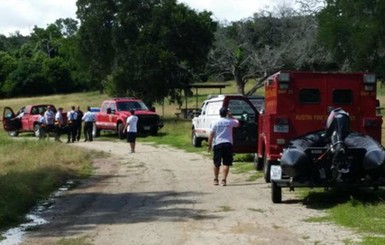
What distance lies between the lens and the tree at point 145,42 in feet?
139

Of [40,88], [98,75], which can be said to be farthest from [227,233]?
[40,88]

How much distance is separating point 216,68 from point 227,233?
144 feet

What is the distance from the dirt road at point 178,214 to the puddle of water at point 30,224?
0.54 feet

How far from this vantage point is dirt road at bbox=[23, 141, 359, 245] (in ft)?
32.8

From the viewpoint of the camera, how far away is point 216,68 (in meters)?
53.9

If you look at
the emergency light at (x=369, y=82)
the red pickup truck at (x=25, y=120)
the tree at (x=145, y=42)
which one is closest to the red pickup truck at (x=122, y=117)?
the red pickup truck at (x=25, y=120)

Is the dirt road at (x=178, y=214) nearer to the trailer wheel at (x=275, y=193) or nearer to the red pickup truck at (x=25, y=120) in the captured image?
the trailer wheel at (x=275, y=193)

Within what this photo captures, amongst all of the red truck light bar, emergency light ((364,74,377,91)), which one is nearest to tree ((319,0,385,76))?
emergency light ((364,74,377,91))

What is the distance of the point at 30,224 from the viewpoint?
38.0ft

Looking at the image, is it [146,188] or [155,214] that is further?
[146,188]

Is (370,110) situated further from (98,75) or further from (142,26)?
(98,75)

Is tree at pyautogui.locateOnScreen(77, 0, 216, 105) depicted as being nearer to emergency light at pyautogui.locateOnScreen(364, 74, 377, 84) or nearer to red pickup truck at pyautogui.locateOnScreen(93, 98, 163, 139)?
red pickup truck at pyautogui.locateOnScreen(93, 98, 163, 139)

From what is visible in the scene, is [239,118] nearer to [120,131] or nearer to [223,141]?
[223,141]

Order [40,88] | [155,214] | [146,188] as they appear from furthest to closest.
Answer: [40,88], [146,188], [155,214]
